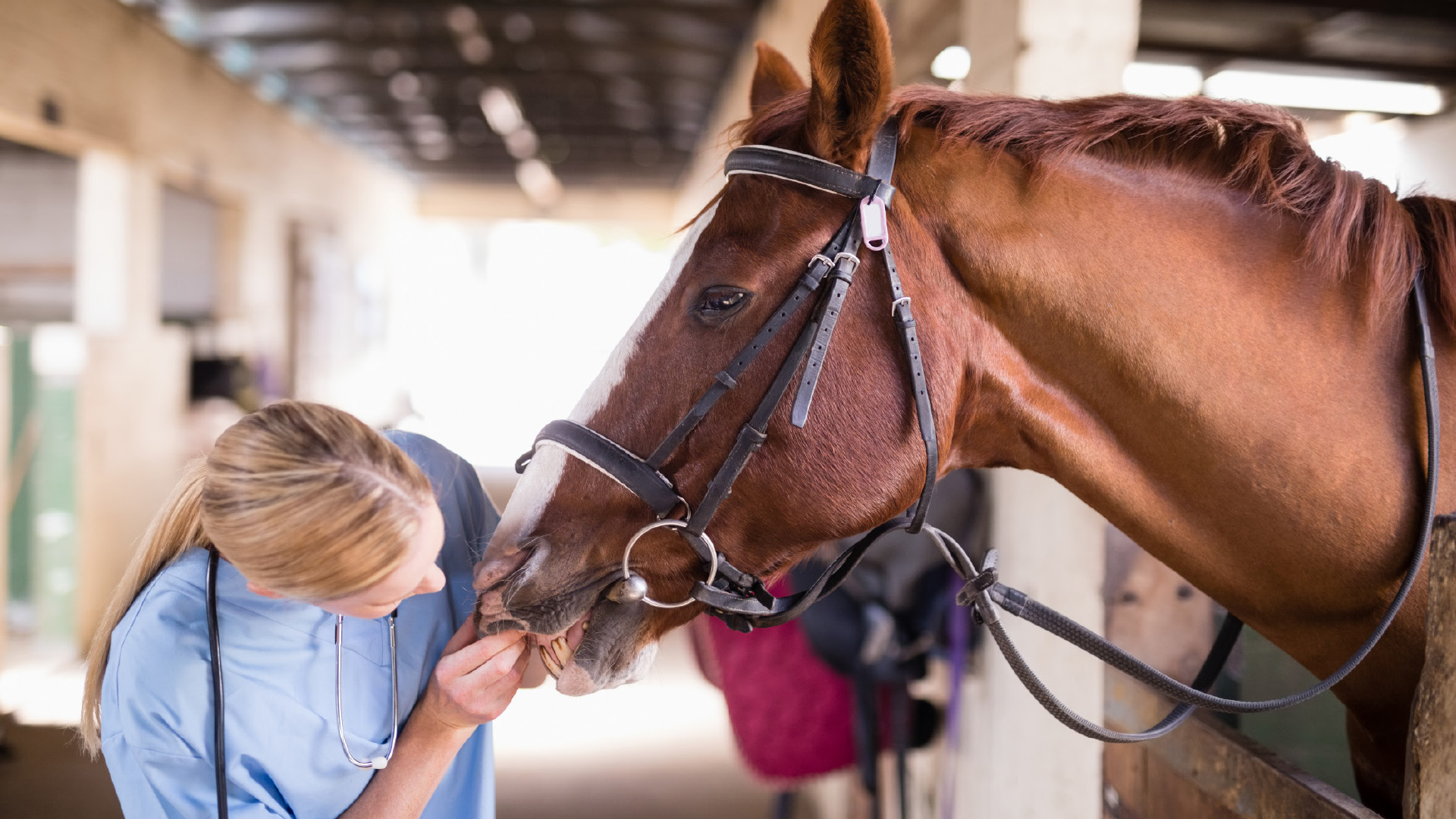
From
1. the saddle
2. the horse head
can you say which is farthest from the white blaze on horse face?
the saddle

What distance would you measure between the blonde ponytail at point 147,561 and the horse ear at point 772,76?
3.20 feet

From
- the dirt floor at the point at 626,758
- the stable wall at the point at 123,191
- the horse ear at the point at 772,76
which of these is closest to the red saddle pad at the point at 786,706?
the dirt floor at the point at 626,758

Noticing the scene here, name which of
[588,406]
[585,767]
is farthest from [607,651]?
[585,767]

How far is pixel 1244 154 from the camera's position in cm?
102

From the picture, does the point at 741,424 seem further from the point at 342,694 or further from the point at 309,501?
the point at 342,694

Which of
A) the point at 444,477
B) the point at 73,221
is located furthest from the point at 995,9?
the point at 73,221

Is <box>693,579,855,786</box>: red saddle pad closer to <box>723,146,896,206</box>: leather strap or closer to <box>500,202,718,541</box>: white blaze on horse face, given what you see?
<box>500,202,718,541</box>: white blaze on horse face

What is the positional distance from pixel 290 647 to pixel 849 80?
0.98 meters

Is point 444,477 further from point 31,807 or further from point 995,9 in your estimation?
point 31,807

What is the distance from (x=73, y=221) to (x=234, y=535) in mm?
8378

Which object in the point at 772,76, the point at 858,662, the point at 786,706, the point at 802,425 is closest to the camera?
the point at 802,425

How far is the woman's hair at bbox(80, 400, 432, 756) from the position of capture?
88 centimetres

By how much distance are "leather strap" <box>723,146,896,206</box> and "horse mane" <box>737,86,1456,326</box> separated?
61 millimetres

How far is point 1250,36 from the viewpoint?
4555mm
